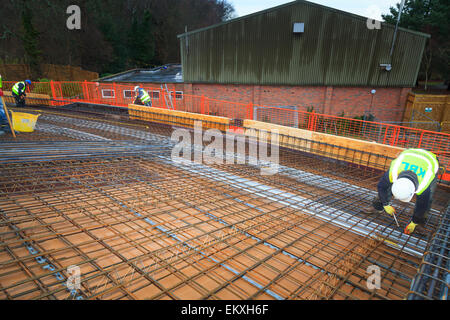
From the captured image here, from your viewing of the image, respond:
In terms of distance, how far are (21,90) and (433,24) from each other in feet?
119

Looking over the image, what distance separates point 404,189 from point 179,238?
2780 millimetres

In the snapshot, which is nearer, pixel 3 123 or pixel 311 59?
pixel 3 123

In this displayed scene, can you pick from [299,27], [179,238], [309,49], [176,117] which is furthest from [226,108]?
[179,238]

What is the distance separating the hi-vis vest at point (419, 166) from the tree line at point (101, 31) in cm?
2948

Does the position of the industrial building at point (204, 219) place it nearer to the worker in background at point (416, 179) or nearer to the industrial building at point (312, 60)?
the worker in background at point (416, 179)

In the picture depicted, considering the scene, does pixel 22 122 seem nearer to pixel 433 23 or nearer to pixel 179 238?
pixel 179 238

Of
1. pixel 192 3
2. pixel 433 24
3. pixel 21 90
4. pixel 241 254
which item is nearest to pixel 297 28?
pixel 21 90

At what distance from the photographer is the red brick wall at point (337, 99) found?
1638 cm

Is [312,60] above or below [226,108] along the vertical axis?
above

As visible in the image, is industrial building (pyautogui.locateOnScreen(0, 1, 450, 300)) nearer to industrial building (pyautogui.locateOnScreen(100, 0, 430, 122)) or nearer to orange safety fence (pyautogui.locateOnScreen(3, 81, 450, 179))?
orange safety fence (pyautogui.locateOnScreen(3, 81, 450, 179))

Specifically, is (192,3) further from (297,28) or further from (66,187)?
(66,187)

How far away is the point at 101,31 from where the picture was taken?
105ft

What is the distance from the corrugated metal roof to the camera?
15.1 metres

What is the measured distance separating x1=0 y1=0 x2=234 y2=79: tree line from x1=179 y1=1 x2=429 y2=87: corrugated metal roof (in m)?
17.1
